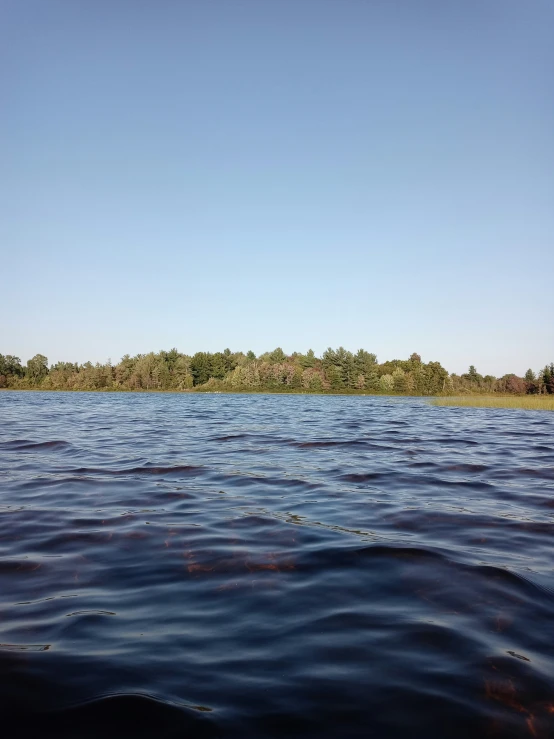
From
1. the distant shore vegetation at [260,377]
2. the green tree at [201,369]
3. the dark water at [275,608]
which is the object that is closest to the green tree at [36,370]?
the distant shore vegetation at [260,377]

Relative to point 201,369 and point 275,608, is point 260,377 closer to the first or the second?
point 201,369

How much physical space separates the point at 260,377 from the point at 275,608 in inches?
5323

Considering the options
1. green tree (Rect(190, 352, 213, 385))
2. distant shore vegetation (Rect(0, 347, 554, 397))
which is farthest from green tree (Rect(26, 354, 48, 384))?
green tree (Rect(190, 352, 213, 385))

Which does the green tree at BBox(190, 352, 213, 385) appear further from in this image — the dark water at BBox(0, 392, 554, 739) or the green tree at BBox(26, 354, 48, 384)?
the dark water at BBox(0, 392, 554, 739)

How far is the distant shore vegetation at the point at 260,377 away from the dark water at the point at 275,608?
115 m

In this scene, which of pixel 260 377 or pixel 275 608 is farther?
pixel 260 377

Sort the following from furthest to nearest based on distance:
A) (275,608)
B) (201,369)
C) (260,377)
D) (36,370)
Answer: (36,370) → (201,369) → (260,377) → (275,608)

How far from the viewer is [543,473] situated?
11.0 m

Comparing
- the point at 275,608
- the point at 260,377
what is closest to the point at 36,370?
the point at 260,377

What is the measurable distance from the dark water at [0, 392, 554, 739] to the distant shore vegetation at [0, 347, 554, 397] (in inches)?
4537

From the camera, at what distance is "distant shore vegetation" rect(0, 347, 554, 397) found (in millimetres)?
128625

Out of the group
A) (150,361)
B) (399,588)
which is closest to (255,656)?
(399,588)

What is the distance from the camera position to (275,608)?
412 cm

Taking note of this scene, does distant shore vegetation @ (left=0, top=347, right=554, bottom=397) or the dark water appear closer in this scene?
the dark water
